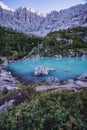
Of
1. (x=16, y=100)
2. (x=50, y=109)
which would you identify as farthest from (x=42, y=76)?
(x=50, y=109)

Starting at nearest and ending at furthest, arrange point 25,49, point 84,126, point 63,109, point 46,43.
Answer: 1. point 84,126
2. point 63,109
3. point 25,49
4. point 46,43

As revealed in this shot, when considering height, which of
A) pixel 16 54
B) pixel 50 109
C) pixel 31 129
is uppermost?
pixel 50 109

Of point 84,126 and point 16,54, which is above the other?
point 84,126

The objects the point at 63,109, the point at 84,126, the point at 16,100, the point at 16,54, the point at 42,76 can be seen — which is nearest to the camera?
the point at 84,126

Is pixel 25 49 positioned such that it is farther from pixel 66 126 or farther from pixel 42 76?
pixel 66 126

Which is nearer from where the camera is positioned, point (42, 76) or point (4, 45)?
point (42, 76)

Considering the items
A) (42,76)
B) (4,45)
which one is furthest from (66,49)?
(42,76)

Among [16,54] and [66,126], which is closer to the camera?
[66,126]

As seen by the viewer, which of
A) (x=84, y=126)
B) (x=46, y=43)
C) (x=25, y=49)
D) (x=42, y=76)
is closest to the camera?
(x=84, y=126)

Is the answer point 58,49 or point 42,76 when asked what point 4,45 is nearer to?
point 58,49
